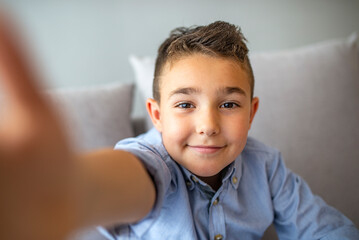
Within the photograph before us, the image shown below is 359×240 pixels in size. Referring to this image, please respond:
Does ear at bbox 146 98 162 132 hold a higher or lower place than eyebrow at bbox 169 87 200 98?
lower

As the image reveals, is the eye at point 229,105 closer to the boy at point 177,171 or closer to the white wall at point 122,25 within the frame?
the boy at point 177,171

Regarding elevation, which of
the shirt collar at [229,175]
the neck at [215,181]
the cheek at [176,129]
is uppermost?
the cheek at [176,129]

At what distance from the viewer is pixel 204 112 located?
0.59m

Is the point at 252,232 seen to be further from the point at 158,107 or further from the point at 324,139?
the point at 324,139

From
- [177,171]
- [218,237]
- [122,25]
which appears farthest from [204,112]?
[122,25]

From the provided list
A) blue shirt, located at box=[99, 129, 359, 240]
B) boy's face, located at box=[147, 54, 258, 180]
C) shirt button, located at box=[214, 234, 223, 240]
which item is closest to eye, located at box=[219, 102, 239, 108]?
boy's face, located at box=[147, 54, 258, 180]

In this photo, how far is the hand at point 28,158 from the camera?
A: 23 centimetres

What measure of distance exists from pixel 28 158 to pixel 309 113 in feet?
3.26

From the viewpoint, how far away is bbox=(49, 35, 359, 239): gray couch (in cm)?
105

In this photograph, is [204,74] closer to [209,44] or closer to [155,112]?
[209,44]

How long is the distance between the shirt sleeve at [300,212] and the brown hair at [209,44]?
26 cm

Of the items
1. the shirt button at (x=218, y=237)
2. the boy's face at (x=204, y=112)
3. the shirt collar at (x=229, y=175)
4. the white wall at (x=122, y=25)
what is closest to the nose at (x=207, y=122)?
the boy's face at (x=204, y=112)

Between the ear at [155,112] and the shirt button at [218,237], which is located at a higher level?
the ear at [155,112]

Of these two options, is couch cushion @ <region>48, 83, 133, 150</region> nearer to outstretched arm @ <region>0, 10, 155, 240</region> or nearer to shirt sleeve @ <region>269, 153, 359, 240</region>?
shirt sleeve @ <region>269, 153, 359, 240</region>
